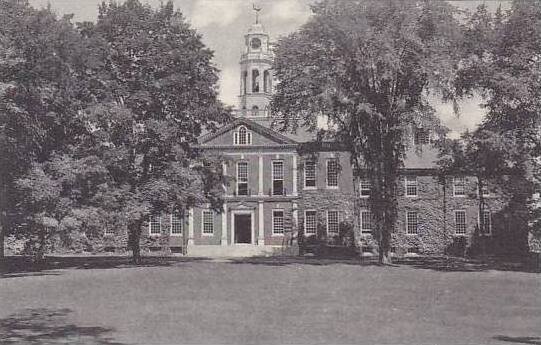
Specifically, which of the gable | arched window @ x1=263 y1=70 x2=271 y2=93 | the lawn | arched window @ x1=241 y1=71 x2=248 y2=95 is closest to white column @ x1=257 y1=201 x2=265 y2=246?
the gable

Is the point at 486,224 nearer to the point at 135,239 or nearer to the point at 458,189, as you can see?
the point at 458,189

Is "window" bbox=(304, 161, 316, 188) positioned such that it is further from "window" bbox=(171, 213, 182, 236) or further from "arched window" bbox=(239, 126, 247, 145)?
"window" bbox=(171, 213, 182, 236)

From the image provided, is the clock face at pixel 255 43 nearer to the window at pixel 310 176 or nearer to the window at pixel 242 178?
the window at pixel 242 178

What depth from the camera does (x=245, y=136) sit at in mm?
42875

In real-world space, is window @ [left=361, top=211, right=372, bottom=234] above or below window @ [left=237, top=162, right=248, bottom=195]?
below

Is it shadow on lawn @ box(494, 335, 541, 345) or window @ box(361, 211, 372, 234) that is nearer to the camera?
shadow on lawn @ box(494, 335, 541, 345)

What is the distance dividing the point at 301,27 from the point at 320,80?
2.80m

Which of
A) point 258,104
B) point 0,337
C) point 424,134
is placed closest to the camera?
point 0,337

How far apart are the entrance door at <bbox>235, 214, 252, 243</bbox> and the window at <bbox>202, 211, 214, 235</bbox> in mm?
1617

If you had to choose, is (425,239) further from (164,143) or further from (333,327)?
(333,327)

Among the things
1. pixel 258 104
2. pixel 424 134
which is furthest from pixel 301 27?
pixel 258 104

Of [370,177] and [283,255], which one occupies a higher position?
[370,177]

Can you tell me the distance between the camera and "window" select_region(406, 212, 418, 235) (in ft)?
140

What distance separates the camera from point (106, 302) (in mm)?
15180
